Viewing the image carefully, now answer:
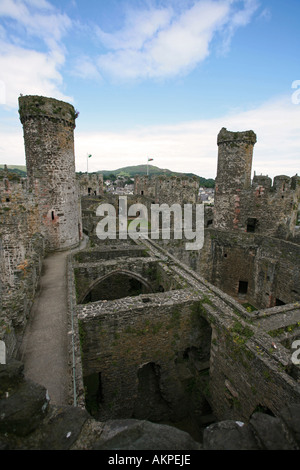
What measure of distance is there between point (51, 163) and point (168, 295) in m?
10.4

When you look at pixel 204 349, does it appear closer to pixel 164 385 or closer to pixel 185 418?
pixel 164 385

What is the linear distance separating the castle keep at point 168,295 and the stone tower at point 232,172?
0.08 metres

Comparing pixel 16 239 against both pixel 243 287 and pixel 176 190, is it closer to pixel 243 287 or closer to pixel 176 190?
pixel 243 287

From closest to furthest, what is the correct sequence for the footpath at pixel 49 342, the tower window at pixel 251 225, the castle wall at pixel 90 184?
1. the footpath at pixel 49 342
2. the tower window at pixel 251 225
3. the castle wall at pixel 90 184

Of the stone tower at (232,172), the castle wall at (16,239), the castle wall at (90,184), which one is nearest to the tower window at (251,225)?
the stone tower at (232,172)

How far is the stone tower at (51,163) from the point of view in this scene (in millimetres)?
13742

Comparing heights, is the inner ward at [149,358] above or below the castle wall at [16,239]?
below

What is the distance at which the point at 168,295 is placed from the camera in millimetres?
9141

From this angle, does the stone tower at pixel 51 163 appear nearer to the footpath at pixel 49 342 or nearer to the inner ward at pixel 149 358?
the footpath at pixel 49 342

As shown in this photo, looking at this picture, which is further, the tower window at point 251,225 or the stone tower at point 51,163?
the tower window at point 251,225

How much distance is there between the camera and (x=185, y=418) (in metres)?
9.48

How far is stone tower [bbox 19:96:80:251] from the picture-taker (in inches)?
541

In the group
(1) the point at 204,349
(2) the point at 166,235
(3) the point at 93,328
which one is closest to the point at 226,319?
(1) the point at 204,349

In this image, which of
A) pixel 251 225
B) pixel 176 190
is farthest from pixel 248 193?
pixel 176 190
